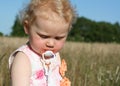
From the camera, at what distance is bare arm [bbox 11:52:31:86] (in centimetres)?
207

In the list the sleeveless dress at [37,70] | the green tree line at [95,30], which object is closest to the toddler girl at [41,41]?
the sleeveless dress at [37,70]

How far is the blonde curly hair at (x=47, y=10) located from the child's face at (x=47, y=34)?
0.04 m

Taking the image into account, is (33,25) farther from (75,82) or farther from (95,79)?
(95,79)

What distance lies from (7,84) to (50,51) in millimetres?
1385

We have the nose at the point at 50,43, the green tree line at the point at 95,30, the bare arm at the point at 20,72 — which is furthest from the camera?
the green tree line at the point at 95,30

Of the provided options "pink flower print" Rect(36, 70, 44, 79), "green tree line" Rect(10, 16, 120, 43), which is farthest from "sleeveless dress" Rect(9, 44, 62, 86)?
"green tree line" Rect(10, 16, 120, 43)

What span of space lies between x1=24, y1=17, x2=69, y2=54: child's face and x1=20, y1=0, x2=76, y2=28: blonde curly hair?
4cm

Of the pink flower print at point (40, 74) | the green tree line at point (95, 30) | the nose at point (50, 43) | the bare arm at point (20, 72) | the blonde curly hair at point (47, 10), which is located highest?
the blonde curly hair at point (47, 10)

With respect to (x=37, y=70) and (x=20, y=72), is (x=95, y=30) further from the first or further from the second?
(x=20, y=72)

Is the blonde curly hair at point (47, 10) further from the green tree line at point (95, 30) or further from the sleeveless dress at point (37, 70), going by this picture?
the green tree line at point (95, 30)

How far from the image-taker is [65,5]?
2273 millimetres

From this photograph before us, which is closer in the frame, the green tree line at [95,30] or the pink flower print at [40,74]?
the pink flower print at [40,74]

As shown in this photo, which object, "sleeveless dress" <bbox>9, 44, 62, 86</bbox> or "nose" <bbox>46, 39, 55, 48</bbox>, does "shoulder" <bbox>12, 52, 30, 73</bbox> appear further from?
"nose" <bbox>46, 39, 55, 48</bbox>

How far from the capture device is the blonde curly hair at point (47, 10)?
219cm
